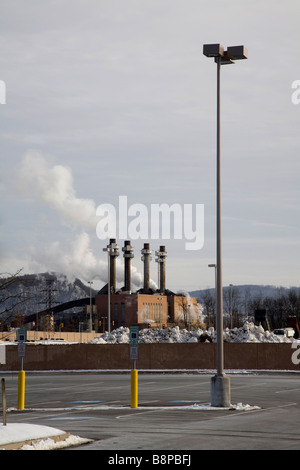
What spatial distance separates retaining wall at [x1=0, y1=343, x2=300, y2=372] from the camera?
50.9 meters

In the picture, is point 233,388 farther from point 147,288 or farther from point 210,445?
point 147,288

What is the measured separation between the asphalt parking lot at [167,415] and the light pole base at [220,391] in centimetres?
36

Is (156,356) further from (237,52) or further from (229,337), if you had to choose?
(237,52)

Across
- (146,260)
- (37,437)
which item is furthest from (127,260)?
(37,437)

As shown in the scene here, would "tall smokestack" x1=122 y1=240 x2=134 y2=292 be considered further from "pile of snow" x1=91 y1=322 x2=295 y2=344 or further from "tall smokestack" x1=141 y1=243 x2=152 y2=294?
"pile of snow" x1=91 y1=322 x2=295 y2=344

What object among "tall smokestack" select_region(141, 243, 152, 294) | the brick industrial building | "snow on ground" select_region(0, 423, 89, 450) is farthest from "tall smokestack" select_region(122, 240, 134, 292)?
"snow on ground" select_region(0, 423, 89, 450)

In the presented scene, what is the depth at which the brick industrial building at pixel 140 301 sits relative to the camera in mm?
130375

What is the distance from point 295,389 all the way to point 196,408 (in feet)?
36.1

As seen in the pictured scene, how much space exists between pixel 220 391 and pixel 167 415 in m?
2.30

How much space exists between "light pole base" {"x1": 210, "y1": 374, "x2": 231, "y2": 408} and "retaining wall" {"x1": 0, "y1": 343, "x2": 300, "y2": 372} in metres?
28.5

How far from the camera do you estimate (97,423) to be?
18516mm

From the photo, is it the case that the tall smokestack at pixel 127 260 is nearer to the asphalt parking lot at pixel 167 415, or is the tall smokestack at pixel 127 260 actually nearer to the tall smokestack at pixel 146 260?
the tall smokestack at pixel 146 260

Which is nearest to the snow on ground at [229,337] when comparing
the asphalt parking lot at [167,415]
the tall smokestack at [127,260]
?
the asphalt parking lot at [167,415]

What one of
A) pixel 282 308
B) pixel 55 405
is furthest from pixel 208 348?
pixel 282 308
